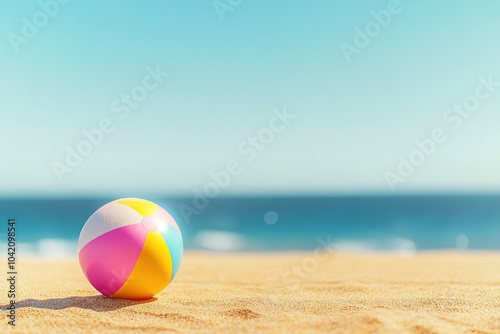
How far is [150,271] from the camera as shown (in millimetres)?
5852

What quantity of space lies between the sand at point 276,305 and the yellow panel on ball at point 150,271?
16 centimetres

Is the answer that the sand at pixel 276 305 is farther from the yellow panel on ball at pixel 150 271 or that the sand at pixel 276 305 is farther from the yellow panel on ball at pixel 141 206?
the yellow panel on ball at pixel 141 206

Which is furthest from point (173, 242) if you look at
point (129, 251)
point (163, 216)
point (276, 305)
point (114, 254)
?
point (276, 305)

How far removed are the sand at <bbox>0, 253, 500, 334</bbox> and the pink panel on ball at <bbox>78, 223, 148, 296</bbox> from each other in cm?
33

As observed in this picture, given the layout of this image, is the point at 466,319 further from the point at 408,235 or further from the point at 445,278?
the point at 408,235

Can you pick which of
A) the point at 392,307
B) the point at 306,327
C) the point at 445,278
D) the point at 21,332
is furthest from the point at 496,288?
the point at 21,332

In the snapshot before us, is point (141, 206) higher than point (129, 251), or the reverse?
point (141, 206)

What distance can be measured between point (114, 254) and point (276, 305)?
209 cm

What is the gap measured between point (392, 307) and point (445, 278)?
2.99 metres

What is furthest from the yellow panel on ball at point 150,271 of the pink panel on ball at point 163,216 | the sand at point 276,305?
the pink panel on ball at point 163,216

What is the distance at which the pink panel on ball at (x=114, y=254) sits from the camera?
5742mm

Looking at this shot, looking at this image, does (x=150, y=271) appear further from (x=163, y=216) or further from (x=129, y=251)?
(x=163, y=216)

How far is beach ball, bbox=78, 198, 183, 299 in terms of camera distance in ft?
18.9

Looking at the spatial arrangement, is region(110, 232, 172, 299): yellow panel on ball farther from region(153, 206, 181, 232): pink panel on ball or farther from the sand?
region(153, 206, 181, 232): pink panel on ball
